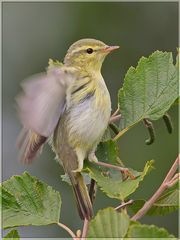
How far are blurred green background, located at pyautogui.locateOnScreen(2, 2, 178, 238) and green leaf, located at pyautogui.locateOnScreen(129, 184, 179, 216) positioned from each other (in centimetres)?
466

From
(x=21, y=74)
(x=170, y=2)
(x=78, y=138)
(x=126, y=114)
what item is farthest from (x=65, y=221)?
(x=126, y=114)

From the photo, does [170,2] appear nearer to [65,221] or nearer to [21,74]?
[21,74]

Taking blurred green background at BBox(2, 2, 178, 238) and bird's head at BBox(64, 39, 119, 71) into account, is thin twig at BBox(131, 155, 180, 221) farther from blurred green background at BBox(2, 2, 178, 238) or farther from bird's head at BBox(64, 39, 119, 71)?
blurred green background at BBox(2, 2, 178, 238)

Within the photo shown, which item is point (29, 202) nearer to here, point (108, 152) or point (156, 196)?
point (108, 152)

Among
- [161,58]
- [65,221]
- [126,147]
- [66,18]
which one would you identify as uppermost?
[161,58]

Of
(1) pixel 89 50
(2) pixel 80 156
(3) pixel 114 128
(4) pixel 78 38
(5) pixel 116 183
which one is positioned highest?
(1) pixel 89 50

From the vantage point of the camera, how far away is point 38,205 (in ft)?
9.84

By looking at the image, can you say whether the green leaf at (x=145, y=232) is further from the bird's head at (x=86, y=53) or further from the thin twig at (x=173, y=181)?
the bird's head at (x=86, y=53)

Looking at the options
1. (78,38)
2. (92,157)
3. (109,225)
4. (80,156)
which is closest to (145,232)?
(109,225)

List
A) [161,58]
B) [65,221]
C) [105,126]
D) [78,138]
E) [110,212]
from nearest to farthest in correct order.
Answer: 1. [110,212]
2. [161,58]
3. [105,126]
4. [78,138]
5. [65,221]

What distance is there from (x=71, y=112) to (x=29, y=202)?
0.74 m

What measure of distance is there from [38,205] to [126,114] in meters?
0.56

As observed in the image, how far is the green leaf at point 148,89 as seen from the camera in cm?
305

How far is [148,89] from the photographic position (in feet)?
10.3
